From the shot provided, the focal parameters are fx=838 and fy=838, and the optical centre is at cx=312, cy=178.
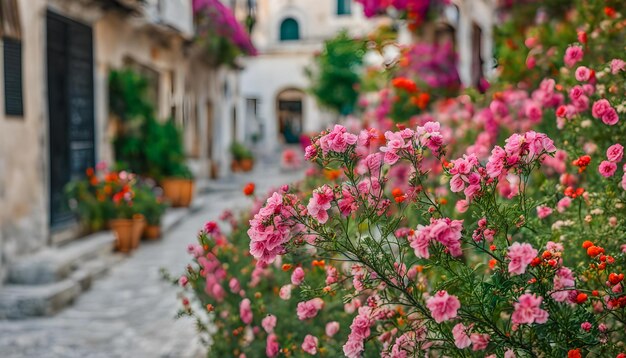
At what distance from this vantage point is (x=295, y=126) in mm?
38531

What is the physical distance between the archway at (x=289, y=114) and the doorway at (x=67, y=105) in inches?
1086

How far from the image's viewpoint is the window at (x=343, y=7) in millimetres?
33625

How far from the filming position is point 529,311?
2.19 m

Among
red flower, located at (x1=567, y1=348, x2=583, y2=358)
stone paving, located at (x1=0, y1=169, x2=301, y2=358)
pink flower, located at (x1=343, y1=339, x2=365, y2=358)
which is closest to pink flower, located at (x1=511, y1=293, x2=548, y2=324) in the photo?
red flower, located at (x1=567, y1=348, x2=583, y2=358)

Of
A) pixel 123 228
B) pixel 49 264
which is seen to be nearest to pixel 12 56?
pixel 49 264

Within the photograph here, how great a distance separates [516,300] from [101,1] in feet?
29.2

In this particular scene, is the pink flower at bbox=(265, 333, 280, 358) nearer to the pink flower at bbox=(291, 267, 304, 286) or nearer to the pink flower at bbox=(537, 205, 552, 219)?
the pink flower at bbox=(291, 267, 304, 286)

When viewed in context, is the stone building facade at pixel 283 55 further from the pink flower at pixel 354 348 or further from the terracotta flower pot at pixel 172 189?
the pink flower at pixel 354 348

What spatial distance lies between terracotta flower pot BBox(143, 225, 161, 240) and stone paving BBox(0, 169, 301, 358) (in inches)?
59.8

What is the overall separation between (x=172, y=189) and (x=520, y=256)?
476 inches

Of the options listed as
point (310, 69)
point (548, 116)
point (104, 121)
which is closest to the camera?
point (548, 116)

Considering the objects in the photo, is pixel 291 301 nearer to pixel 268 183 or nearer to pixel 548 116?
pixel 548 116

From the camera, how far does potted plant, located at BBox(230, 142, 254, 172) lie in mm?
24784

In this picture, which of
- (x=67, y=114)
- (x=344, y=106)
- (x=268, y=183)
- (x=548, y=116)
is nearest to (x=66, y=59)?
(x=67, y=114)
